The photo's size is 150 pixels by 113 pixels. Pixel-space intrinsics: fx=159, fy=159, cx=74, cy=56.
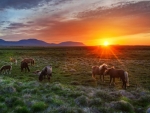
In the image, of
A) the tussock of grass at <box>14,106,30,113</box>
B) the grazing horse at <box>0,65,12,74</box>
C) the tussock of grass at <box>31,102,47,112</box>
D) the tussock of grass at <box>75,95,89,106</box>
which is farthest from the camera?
the grazing horse at <box>0,65,12,74</box>

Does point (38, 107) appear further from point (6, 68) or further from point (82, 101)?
point (6, 68)

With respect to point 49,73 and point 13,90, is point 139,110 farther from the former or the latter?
point 49,73

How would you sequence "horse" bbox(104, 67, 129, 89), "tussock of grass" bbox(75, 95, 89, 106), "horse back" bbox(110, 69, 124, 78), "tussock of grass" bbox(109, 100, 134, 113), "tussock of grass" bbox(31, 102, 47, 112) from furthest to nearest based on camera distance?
"horse back" bbox(110, 69, 124, 78), "horse" bbox(104, 67, 129, 89), "tussock of grass" bbox(75, 95, 89, 106), "tussock of grass" bbox(109, 100, 134, 113), "tussock of grass" bbox(31, 102, 47, 112)

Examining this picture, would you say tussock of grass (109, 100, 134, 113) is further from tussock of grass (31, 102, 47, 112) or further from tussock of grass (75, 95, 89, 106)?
tussock of grass (31, 102, 47, 112)

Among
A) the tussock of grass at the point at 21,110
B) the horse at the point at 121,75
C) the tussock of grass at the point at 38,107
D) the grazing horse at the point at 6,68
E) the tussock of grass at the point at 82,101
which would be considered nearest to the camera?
the tussock of grass at the point at 21,110

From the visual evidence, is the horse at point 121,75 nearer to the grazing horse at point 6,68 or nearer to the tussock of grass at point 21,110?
the tussock of grass at point 21,110

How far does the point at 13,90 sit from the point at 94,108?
255 inches

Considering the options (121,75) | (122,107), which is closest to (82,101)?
(122,107)

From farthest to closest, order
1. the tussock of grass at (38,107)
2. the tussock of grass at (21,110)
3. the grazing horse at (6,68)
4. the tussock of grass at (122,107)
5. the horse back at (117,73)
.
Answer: the grazing horse at (6,68), the horse back at (117,73), the tussock of grass at (122,107), the tussock of grass at (38,107), the tussock of grass at (21,110)

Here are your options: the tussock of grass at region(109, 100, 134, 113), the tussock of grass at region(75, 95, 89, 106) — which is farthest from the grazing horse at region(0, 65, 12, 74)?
the tussock of grass at region(109, 100, 134, 113)

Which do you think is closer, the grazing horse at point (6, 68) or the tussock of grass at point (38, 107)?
the tussock of grass at point (38, 107)

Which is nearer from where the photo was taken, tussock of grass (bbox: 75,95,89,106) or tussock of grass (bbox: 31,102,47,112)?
tussock of grass (bbox: 31,102,47,112)

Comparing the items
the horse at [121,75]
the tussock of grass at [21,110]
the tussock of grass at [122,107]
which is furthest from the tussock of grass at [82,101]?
the horse at [121,75]

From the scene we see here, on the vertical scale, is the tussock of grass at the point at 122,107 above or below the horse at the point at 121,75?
below
